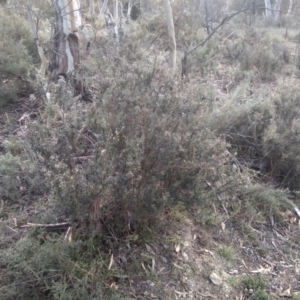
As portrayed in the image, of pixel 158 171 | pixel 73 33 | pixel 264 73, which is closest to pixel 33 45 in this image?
pixel 73 33

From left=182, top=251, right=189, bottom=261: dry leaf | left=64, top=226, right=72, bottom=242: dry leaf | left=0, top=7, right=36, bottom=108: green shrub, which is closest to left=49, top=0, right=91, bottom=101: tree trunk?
left=0, top=7, right=36, bottom=108: green shrub

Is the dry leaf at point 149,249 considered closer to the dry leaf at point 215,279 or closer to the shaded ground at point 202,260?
the shaded ground at point 202,260

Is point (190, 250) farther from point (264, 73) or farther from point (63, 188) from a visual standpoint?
point (264, 73)

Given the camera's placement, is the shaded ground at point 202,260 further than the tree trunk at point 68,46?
No

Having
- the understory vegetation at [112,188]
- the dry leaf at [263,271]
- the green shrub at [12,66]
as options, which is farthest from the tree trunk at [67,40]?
the dry leaf at [263,271]

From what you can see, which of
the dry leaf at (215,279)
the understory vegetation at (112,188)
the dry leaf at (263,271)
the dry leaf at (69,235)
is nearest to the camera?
the understory vegetation at (112,188)

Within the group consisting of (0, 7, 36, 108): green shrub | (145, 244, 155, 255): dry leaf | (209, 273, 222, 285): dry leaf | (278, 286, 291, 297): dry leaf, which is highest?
(0, 7, 36, 108): green shrub

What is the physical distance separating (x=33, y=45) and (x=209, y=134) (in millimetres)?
3913

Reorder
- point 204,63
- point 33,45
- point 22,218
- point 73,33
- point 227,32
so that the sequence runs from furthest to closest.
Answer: point 227,32 < point 204,63 < point 33,45 < point 73,33 < point 22,218

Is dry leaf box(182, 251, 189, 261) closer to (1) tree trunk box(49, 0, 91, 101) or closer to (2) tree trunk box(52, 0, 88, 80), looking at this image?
(1) tree trunk box(49, 0, 91, 101)

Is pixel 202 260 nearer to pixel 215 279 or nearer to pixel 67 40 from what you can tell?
pixel 215 279

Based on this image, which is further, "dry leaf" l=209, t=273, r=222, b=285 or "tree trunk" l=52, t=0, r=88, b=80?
"tree trunk" l=52, t=0, r=88, b=80

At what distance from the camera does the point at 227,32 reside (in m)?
11.4

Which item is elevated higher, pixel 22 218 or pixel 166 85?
pixel 166 85
